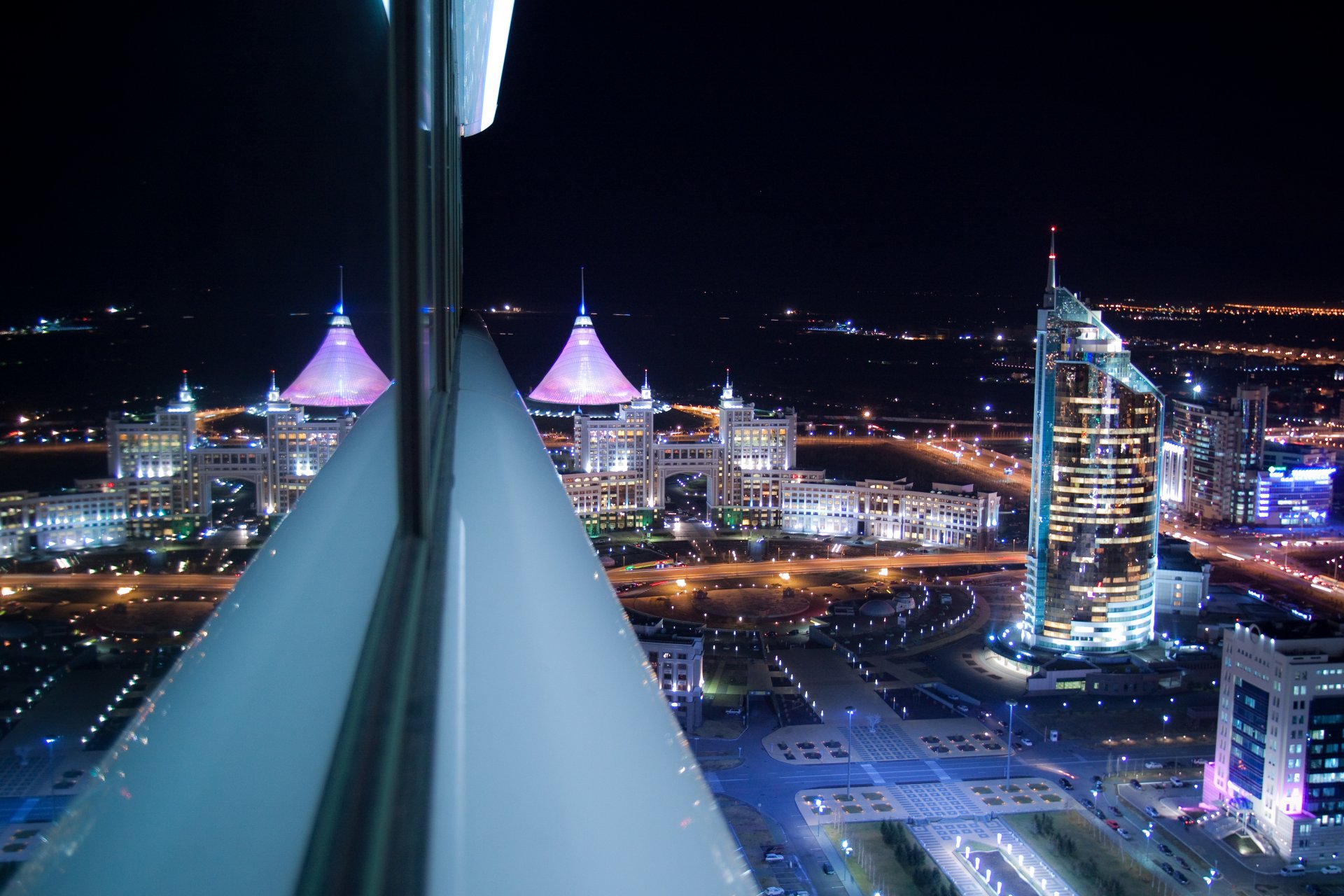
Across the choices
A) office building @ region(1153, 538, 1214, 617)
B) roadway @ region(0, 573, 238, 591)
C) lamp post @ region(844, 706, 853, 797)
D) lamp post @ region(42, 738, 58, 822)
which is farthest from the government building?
A: lamp post @ region(42, 738, 58, 822)

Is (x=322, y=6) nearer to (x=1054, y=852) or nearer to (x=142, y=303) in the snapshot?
(x=142, y=303)

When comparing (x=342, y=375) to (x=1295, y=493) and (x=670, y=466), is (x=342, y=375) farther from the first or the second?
(x=1295, y=493)

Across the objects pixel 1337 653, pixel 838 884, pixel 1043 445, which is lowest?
pixel 838 884

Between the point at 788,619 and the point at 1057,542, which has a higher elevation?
the point at 1057,542

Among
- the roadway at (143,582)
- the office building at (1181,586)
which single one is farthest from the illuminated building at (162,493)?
the office building at (1181,586)

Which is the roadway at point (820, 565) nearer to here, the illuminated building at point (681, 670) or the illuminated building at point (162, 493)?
the illuminated building at point (681, 670)

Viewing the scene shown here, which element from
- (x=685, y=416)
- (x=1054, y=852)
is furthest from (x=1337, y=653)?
(x=685, y=416)

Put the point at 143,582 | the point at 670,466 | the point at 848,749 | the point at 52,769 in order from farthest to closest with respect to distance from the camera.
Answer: the point at 670,466 < the point at 848,749 < the point at 143,582 < the point at 52,769

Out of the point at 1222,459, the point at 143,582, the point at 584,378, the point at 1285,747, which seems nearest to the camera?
the point at 143,582

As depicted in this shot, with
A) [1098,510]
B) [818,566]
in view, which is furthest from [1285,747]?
[818,566]
